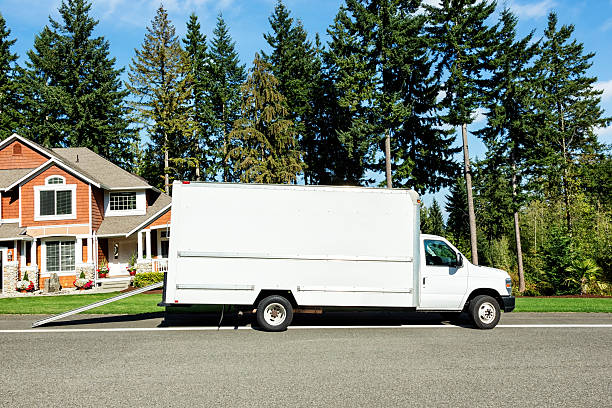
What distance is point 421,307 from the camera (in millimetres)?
10070

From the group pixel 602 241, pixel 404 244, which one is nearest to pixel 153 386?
pixel 404 244

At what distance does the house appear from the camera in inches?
1000

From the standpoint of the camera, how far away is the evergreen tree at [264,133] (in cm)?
3591

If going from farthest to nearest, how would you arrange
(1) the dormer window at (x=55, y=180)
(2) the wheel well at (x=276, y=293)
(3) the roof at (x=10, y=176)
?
(3) the roof at (x=10, y=176) → (1) the dormer window at (x=55, y=180) → (2) the wheel well at (x=276, y=293)

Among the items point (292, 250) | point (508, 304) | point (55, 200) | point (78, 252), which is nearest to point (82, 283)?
point (78, 252)

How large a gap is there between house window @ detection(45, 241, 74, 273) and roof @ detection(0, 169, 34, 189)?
4.85 meters

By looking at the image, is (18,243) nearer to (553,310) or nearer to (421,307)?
(421,307)

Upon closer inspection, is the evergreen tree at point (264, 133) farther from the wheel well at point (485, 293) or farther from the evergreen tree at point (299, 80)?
the wheel well at point (485, 293)

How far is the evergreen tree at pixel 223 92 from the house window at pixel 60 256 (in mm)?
18704

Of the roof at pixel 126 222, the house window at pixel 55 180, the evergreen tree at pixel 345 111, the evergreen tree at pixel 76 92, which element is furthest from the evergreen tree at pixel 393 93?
the evergreen tree at pixel 76 92

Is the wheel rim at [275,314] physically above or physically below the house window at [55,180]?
below

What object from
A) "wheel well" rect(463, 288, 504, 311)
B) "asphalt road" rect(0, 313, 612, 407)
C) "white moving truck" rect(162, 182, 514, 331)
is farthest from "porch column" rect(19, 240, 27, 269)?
"wheel well" rect(463, 288, 504, 311)

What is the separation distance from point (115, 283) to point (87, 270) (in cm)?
190

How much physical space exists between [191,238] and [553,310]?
38.0 feet
